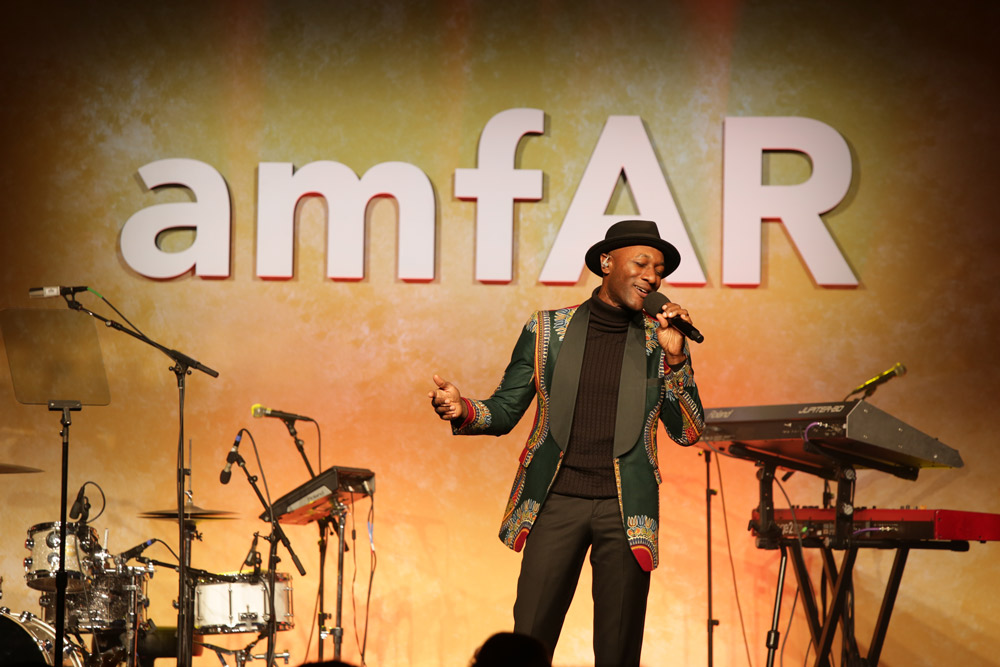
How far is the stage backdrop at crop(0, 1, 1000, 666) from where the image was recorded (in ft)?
17.2

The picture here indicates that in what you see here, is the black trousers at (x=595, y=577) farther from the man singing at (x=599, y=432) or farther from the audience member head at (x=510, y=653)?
the audience member head at (x=510, y=653)

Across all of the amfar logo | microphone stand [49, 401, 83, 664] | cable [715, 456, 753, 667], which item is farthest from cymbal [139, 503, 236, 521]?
cable [715, 456, 753, 667]

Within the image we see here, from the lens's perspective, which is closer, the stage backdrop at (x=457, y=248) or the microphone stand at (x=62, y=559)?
the microphone stand at (x=62, y=559)

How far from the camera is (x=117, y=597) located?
14.8ft

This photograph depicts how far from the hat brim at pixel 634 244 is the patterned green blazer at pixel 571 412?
21cm

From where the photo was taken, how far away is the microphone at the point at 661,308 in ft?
A: 9.20

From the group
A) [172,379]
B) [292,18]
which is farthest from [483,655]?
[292,18]

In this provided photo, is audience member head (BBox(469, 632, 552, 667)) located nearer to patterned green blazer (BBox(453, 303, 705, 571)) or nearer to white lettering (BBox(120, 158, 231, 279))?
patterned green blazer (BBox(453, 303, 705, 571))

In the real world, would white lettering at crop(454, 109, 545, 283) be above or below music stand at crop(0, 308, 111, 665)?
above

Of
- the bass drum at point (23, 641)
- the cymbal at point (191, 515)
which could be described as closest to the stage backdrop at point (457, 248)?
the cymbal at point (191, 515)

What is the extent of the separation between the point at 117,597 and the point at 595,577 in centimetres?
255

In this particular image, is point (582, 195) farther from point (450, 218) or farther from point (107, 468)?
point (107, 468)

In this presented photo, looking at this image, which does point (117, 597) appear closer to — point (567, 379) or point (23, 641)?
point (23, 641)

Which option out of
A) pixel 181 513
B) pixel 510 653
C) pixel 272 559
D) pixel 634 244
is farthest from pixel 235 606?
pixel 510 653
